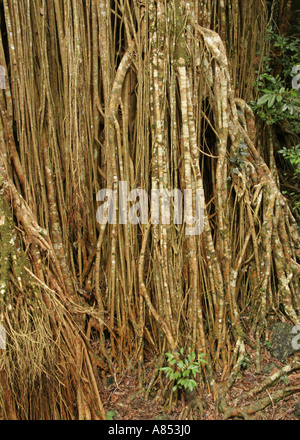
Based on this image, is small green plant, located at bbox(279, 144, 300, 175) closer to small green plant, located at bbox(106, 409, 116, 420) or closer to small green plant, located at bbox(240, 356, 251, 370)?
small green plant, located at bbox(240, 356, 251, 370)

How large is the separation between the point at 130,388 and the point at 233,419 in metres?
0.73

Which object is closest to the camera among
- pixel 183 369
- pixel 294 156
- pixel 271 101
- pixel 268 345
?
pixel 183 369

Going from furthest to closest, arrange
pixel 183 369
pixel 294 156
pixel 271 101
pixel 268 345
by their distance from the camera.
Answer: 1. pixel 294 156
2. pixel 271 101
3. pixel 268 345
4. pixel 183 369

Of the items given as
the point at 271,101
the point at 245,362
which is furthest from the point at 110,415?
the point at 271,101

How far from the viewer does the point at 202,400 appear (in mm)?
2637

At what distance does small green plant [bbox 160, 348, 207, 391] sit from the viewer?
Result: 8.18ft

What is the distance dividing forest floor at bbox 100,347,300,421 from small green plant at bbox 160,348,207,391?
0.18m

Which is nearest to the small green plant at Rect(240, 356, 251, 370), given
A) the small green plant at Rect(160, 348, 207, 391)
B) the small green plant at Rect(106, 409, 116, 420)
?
the small green plant at Rect(160, 348, 207, 391)

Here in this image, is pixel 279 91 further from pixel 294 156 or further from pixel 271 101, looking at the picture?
pixel 294 156

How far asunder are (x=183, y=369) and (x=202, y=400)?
0.92 ft

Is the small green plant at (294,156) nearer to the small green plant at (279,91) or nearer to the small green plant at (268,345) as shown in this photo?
the small green plant at (279,91)

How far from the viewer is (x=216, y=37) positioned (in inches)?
109
